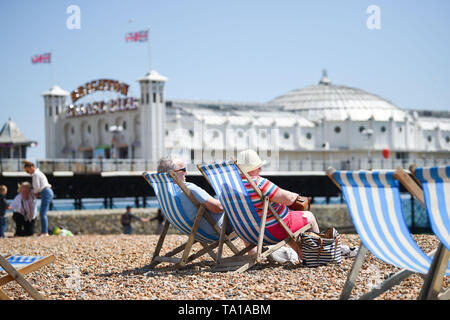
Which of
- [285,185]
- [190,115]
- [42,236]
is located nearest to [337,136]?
[190,115]

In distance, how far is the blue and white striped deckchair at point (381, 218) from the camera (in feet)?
11.5

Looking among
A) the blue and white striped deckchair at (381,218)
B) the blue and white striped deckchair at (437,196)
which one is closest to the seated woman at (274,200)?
the blue and white striped deckchair at (381,218)

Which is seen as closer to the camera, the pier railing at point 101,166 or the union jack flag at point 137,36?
the pier railing at point 101,166

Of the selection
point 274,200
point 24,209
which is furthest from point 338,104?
point 274,200

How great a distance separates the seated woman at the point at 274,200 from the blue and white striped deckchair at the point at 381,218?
5.19 ft

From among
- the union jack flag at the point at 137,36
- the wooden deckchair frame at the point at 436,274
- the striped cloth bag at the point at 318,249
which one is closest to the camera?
the wooden deckchair frame at the point at 436,274

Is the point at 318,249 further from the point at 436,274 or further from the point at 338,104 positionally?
the point at 338,104

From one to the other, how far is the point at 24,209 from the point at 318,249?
23.8ft

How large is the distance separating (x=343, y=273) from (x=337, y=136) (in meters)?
52.5

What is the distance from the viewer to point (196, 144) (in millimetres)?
46438

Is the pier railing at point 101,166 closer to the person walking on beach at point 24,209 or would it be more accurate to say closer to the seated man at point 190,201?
the person walking on beach at point 24,209

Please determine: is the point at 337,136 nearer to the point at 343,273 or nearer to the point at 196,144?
the point at 196,144

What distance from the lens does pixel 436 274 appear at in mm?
3500
